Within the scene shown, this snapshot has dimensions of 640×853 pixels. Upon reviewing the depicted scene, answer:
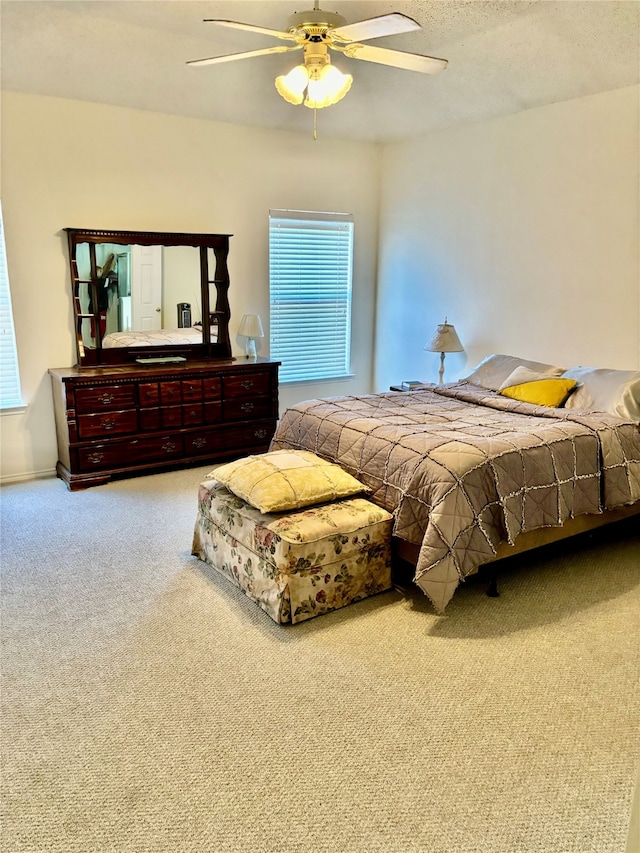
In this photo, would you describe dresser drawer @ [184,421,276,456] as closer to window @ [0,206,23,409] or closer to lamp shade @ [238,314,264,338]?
lamp shade @ [238,314,264,338]

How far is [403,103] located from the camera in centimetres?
498

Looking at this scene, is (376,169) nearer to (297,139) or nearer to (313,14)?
(297,139)

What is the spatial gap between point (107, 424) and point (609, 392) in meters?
3.37

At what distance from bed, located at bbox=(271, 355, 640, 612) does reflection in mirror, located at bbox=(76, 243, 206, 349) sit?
169 centimetres

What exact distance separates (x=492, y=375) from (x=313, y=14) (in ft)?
8.86

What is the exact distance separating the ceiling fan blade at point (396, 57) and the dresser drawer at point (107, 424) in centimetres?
281

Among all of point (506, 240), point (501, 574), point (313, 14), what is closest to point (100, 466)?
point (501, 574)

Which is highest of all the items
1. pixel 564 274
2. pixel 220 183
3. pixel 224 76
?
pixel 224 76

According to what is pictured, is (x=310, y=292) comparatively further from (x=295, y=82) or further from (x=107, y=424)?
(x=295, y=82)

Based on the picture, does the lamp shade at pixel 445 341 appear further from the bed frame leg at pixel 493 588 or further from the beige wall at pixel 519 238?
the bed frame leg at pixel 493 588

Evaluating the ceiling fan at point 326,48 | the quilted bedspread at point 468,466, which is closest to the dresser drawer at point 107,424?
the quilted bedspread at point 468,466

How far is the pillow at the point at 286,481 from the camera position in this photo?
9.61ft

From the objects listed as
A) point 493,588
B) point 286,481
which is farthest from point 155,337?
point 493,588

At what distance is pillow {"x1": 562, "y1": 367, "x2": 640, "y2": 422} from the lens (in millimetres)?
3668
